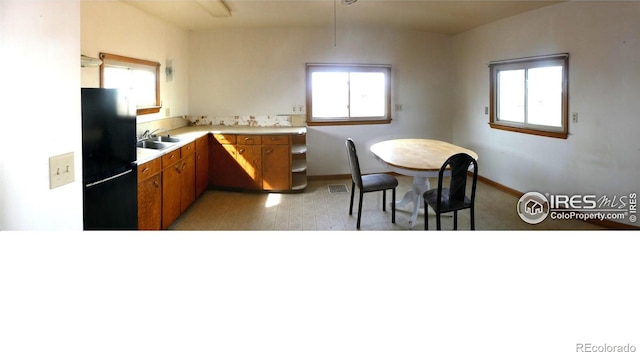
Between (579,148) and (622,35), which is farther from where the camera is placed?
(579,148)

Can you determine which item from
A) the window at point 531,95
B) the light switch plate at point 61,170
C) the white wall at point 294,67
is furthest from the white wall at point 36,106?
the white wall at point 294,67

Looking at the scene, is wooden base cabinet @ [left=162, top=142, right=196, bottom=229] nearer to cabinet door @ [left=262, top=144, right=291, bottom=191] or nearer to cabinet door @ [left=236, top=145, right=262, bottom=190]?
cabinet door @ [left=236, top=145, right=262, bottom=190]

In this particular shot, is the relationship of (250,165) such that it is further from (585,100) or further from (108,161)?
(585,100)

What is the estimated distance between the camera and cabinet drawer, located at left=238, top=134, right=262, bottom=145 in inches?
169

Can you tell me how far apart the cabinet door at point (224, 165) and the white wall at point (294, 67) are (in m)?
0.85

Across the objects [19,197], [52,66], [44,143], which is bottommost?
[19,197]

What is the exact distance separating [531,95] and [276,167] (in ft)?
9.30

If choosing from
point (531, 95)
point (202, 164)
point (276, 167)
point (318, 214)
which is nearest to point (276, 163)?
point (276, 167)

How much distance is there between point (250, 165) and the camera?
4348 millimetres

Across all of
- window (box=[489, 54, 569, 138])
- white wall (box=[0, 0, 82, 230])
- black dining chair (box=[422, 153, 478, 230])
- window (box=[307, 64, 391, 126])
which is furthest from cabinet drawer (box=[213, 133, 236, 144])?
white wall (box=[0, 0, 82, 230])

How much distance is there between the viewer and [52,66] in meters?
0.96

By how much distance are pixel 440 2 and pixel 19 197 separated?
3.72m

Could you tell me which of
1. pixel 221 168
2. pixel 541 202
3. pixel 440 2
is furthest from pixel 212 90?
pixel 541 202
